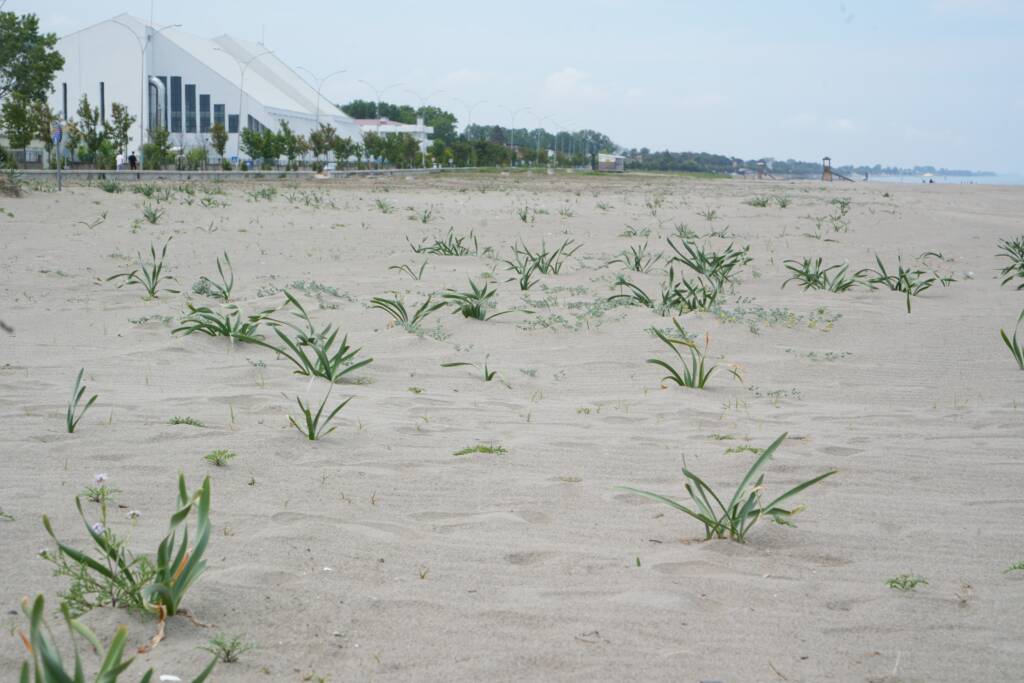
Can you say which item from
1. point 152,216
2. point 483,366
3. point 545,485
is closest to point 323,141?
point 152,216

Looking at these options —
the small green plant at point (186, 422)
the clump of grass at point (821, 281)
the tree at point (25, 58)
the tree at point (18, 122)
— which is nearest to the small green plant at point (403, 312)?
the small green plant at point (186, 422)

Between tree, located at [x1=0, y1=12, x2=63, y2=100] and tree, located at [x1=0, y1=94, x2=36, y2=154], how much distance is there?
285 centimetres

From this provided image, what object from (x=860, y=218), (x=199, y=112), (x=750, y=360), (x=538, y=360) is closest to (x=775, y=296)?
(x=750, y=360)

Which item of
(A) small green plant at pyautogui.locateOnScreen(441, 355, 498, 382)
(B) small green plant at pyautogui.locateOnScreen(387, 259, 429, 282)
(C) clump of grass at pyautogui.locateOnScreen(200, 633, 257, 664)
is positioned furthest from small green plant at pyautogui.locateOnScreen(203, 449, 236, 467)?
(B) small green plant at pyautogui.locateOnScreen(387, 259, 429, 282)

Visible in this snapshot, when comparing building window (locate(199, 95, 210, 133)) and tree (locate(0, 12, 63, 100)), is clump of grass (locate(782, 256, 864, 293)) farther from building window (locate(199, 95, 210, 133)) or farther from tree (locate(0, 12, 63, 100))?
building window (locate(199, 95, 210, 133))

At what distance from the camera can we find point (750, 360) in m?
7.06

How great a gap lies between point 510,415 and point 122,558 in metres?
2.90

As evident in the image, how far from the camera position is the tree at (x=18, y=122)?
46375mm

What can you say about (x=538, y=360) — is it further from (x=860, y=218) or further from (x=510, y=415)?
(x=860, y=218)

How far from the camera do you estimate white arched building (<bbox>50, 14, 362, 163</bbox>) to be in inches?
3698

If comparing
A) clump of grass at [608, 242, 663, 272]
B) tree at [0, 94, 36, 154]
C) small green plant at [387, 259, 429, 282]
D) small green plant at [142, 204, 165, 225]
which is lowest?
small green plant at [387, 259, 429, 282]

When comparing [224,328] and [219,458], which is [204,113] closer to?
[224,328]

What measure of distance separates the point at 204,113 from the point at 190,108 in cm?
171

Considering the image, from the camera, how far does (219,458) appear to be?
388 cm
